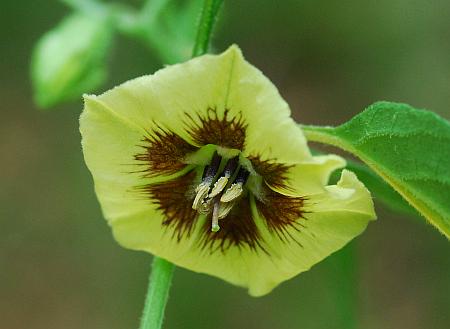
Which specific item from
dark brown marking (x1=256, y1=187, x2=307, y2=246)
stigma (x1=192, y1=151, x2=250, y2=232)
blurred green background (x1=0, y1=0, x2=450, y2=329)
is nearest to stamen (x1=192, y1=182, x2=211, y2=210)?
stigma (x1=192, y1=151, x2=250, y2=232)

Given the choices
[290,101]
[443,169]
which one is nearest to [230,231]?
[443,169]

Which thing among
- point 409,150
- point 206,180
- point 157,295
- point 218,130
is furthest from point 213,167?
point 409,150

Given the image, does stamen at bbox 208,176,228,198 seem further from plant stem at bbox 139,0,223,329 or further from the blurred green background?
the blurred green background

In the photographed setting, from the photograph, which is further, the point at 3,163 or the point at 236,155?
the point at 3,163

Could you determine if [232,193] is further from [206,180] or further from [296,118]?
[296,118]

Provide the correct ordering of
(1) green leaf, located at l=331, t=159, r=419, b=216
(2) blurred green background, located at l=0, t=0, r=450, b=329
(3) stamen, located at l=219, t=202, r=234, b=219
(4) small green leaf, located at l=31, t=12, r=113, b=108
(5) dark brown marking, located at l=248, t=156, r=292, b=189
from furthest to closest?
(2) blurred green background, located at l=0, t=0, r=450, b=329 → (4) small green leaf, located at l=31, t=12, r=113, b=108 → (1) green leaf, located at l=331, t=159, r=419, b=216 → (3) stamen, located at l=219, t=202, r=234, b=219 → (5) dark brown marking, located at l=248, t=156, r=292, b=189

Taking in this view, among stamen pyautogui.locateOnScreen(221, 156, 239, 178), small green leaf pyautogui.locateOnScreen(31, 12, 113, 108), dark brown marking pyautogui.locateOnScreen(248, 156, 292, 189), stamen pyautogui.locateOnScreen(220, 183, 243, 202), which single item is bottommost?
stamen pyautogui.locateOnScreen(220, 183, 243, 202)

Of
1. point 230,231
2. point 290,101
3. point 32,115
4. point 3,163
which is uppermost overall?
point 290,101

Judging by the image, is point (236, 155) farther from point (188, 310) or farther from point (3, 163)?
point (3, 163)

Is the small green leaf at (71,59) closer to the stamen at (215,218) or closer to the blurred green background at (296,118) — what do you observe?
the stamen at (215,218)
